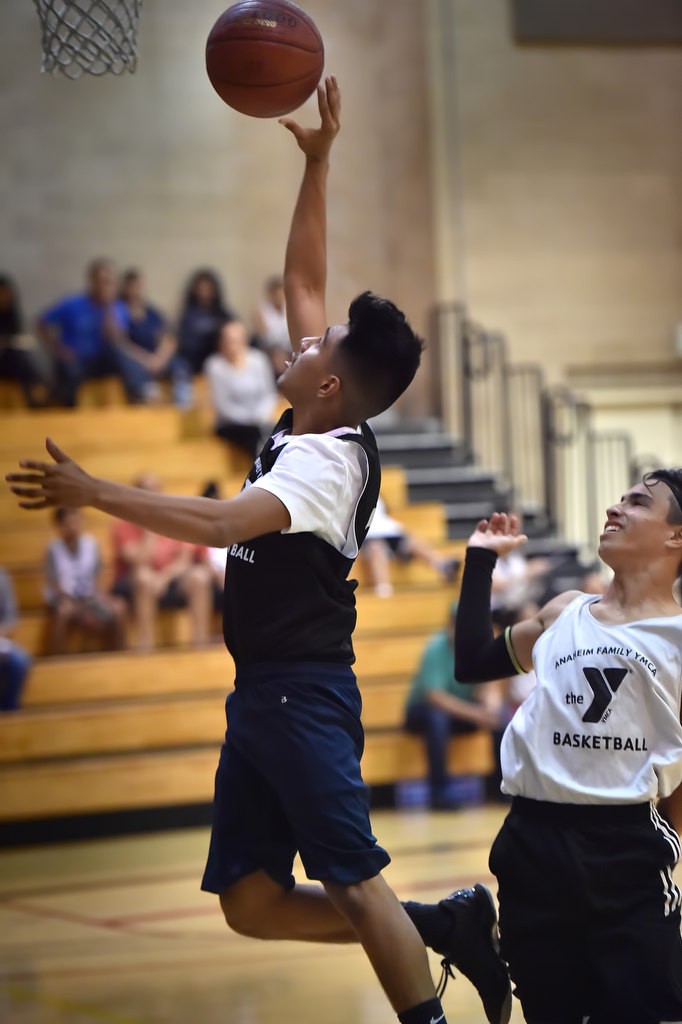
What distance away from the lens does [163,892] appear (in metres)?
6.20

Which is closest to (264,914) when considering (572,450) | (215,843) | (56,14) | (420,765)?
(215,843)

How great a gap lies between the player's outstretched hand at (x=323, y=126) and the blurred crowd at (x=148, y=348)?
21.4ft

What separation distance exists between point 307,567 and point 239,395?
7205 millimetres

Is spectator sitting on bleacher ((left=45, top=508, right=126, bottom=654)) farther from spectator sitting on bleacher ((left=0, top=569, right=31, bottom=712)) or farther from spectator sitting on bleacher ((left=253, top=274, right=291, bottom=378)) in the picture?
spectator sitting on bleacher ((left=253, top=274, right=291, bottom=378))

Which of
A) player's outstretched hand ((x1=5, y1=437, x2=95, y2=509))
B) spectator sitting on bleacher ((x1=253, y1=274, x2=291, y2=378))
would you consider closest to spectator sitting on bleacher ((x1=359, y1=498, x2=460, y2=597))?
spectator sitting on bleacher ((x1=253, y1=274, x2=291, y2=378))

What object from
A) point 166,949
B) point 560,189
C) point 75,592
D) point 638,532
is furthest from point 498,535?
point 560,189

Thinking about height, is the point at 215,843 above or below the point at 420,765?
above

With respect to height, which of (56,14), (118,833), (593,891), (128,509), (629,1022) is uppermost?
(56,14)

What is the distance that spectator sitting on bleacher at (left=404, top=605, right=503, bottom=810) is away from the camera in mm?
8469

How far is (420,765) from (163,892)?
2.73 metres

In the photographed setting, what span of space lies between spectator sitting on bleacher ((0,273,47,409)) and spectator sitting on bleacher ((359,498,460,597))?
9.12 ft

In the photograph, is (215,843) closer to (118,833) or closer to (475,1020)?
(475,1020)

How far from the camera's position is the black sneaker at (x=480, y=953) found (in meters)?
3.32

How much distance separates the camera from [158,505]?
2807 millimetres
